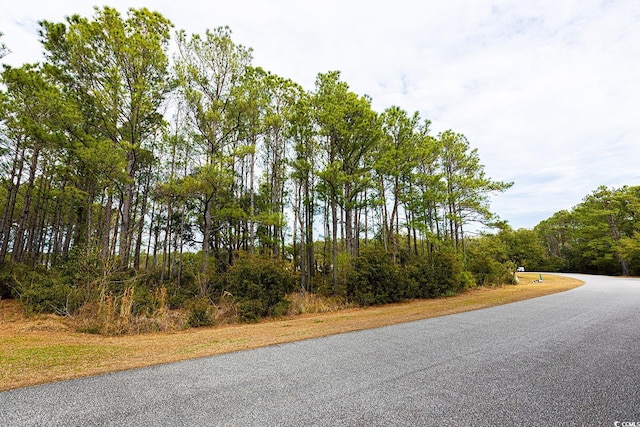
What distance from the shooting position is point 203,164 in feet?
40.6

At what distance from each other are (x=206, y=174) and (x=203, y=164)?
192cm

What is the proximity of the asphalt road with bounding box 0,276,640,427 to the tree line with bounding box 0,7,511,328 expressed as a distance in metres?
5.70

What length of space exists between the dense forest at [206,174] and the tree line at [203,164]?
0.25ft

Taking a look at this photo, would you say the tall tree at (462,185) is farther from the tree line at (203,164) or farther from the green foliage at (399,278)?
the green foliage at (399,278)

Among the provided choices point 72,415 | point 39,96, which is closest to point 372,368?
point 72,415

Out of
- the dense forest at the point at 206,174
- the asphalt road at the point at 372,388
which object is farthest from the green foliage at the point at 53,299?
the asphalt road at the point at 372,388

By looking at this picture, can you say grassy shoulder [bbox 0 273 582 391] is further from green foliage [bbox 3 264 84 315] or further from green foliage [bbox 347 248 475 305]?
green foliage [bbox 347 248 475 305]

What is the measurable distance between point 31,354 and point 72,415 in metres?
2.89

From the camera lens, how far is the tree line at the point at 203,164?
9891 millimetres

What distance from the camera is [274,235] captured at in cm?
1691

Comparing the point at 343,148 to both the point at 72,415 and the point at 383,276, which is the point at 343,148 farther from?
the point at 72,415

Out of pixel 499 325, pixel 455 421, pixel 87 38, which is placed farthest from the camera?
pixel 87 38

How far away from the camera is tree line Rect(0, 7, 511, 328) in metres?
9.89

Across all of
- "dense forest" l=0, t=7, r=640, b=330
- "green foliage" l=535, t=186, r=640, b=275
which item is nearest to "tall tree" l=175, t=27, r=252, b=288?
"dense forest" l=0, t=7, r=640, b=330
